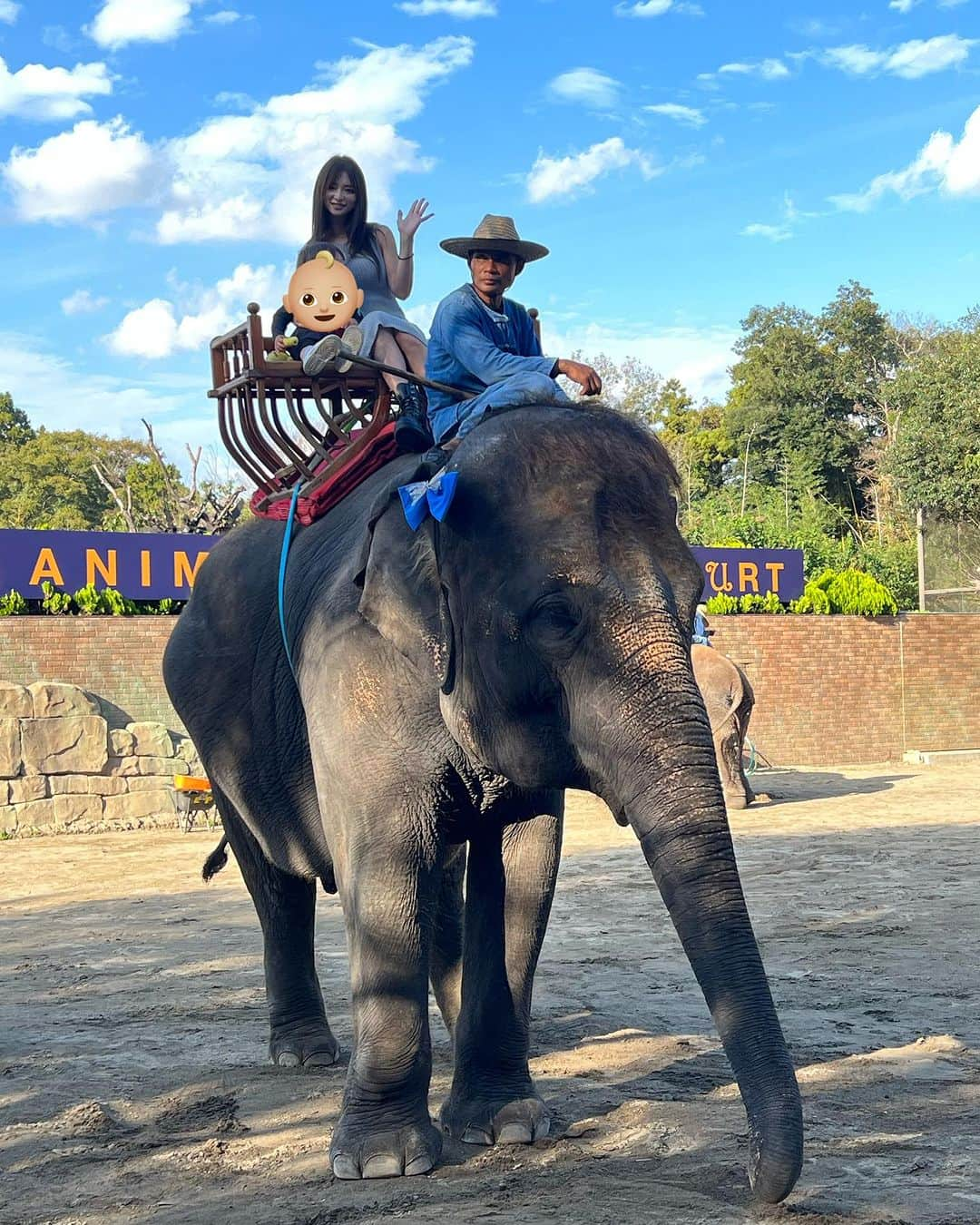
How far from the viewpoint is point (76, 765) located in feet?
50.4

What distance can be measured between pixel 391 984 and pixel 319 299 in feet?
9.13

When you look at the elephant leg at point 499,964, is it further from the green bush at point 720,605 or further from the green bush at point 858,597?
the green bush at point 858,597

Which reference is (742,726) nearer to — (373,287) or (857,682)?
(857,682)

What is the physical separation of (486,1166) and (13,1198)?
128 cm

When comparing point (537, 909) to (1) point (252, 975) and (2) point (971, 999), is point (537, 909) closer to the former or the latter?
(2) point (971, 999)

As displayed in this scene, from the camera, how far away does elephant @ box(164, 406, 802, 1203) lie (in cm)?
339

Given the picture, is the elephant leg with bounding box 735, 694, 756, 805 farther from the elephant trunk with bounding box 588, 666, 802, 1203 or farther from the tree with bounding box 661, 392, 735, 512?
the tree with bounding box 661, 392, 735, 512

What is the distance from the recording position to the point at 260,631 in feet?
18.3

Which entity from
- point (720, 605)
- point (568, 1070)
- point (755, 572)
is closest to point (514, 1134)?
point (568, 1070)

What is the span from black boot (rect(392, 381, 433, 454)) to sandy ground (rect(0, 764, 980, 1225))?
86.2 inches

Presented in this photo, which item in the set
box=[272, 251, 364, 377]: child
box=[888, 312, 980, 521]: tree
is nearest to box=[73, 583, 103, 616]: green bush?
box=[272, 251, 364, 377]: child

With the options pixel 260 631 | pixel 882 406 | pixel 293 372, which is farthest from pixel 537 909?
pixel 882 406

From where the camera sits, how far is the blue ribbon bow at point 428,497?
3785 millimetres

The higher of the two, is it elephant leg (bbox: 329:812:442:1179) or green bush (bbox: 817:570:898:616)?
green bush (bbox: 817:570:898:616)
